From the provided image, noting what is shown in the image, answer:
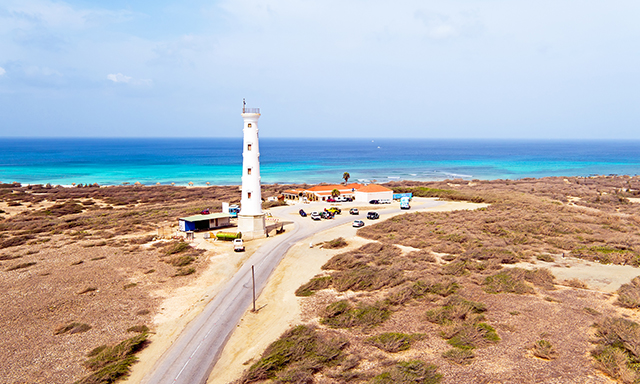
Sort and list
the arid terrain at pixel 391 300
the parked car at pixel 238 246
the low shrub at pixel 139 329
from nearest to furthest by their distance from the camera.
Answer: the arid terrain at pixel 391 300 < the low shrub at pixel 139 329 < the parked car at pixel 238 246

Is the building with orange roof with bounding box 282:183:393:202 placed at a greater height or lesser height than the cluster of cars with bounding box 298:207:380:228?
greater

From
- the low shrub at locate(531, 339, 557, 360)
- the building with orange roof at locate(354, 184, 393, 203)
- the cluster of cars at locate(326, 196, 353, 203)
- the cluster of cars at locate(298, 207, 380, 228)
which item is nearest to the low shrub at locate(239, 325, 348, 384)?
the low shrub at locate(531, 339, 557, 360)

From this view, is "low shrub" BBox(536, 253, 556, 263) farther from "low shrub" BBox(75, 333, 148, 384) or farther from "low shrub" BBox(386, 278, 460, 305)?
"low shrub" BBox(75, 333, 148, 384)

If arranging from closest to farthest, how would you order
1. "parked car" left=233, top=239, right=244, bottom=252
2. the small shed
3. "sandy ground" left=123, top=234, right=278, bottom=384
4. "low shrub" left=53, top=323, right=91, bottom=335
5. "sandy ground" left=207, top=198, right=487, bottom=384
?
"sandy ground" left=207, top=198, right=487, bottom=384, "sandy ground" left=123, top=234, right=278, bottom=384, "low shrub" left=53, top=323, right=91, bottom=335, "parked car" left=233, top=239, right=244, bottom=252, the small shed

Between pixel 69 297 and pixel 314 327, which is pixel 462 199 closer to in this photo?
pixel 314 327

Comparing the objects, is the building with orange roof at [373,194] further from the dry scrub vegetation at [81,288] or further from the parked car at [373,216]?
the dry scrub vegetation at [81,288]

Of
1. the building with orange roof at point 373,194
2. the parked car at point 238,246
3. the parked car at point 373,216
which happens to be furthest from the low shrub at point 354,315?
the building with orange roof at point 373,194
